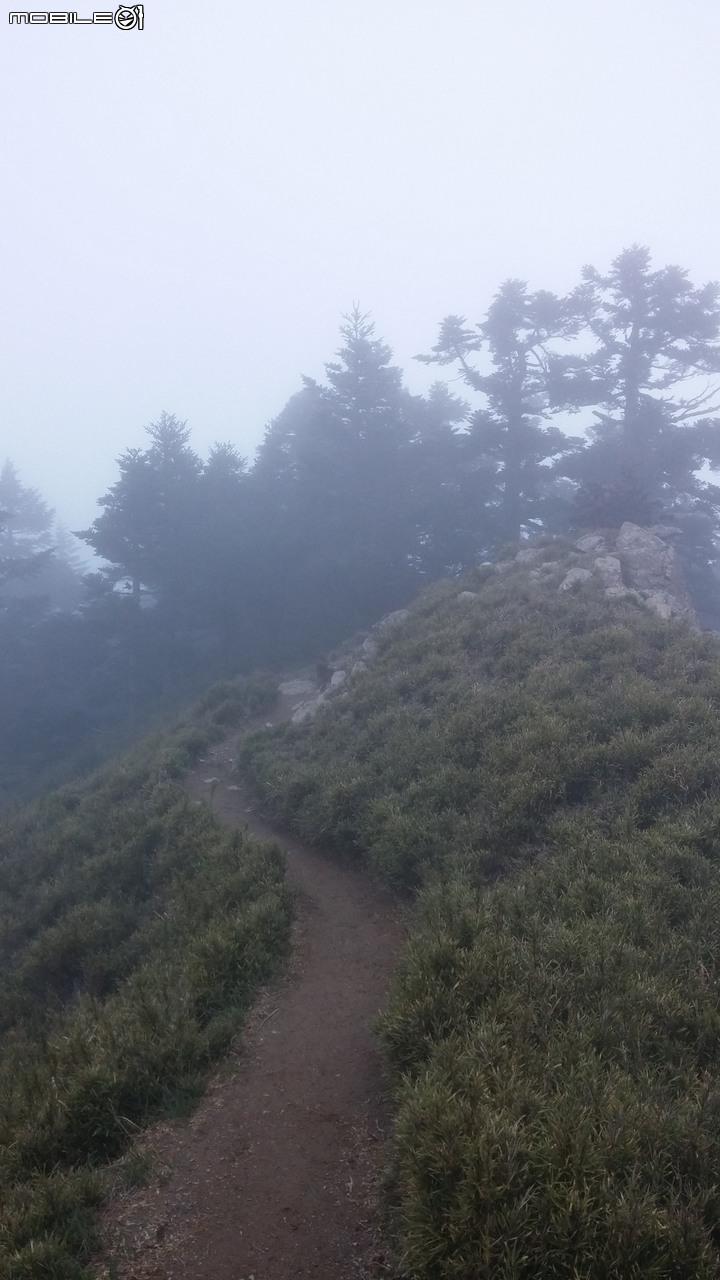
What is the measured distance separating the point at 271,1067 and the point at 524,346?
33466 mm

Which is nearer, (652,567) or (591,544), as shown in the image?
(652,567)

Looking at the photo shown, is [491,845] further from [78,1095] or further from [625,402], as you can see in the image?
[625,402]

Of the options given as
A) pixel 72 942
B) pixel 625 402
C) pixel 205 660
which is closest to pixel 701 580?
pixel 625 402

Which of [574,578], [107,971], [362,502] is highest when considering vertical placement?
[362,502]

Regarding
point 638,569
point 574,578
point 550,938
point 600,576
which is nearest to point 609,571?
point 600,576

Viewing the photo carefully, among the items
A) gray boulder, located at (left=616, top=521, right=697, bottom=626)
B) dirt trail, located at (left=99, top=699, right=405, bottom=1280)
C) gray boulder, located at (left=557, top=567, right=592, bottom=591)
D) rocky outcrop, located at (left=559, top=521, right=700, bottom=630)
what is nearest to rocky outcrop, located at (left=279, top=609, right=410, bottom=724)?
gray boulder, located at (left=557, top=567, right=592, bottom=591)

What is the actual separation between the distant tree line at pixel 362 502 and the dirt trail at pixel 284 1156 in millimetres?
20642

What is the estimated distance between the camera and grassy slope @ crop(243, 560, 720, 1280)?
374 centimetres

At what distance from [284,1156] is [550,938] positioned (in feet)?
9.29

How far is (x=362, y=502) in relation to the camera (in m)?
33.6

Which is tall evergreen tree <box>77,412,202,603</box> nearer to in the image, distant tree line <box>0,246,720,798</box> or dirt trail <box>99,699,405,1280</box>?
distant tree line <box>0,246,720,798</box>

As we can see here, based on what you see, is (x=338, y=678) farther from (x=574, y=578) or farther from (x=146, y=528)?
(x=146, y=528)

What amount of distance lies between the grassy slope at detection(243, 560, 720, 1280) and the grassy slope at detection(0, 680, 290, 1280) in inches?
73.2

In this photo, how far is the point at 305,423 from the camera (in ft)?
125
